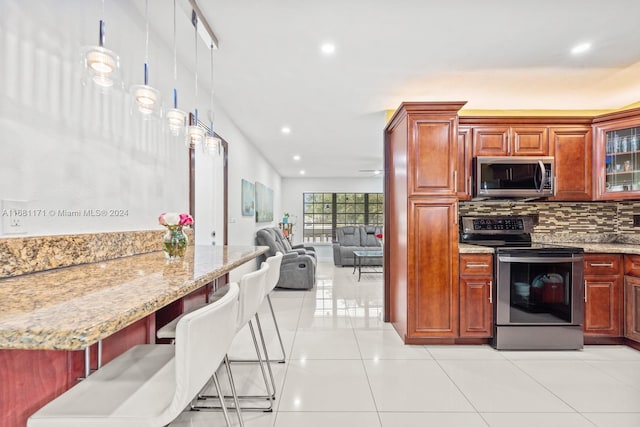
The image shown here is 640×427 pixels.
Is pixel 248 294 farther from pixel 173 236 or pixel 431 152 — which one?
pixel 431 152

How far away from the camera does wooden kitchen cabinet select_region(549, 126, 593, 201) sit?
323 cm

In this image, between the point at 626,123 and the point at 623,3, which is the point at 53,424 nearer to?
the point at 623,3

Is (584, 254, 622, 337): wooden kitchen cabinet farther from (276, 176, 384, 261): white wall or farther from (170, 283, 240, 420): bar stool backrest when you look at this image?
(276, 176, 384, 261): white wall

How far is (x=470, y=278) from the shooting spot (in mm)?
2906

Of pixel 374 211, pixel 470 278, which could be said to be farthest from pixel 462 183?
pixel 374 211

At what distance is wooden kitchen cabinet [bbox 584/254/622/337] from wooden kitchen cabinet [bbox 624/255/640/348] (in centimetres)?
4


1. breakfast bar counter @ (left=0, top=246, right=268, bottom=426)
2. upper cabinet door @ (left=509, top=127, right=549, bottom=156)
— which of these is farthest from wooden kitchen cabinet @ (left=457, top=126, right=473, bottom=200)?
breakfast bar counter @ (left=0, top=246, right=268, bottom=426)

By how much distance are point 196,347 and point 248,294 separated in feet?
2.14

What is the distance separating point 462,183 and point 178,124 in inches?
102

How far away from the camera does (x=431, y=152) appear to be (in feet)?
9.61

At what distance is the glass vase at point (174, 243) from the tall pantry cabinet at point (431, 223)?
1.90 m

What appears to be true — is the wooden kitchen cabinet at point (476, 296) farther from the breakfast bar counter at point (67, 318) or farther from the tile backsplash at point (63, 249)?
the tile backsplash at point (63, 249)

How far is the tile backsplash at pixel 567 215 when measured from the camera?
11.5 feet

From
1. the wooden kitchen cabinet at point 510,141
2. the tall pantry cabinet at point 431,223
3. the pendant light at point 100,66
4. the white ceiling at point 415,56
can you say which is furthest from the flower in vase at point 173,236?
the wooden kitchen cabinet at point 510,141
